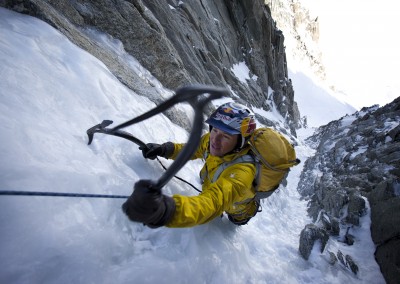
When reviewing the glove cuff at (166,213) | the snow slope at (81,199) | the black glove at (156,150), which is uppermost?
the glove cuff at (166,213)

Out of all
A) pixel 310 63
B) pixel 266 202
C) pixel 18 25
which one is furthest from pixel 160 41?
pixel 310 63

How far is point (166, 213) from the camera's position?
6.69ft

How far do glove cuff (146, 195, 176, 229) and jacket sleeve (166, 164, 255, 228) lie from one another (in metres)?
0.08

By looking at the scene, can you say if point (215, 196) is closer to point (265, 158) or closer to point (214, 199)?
Result: point (214, 199)

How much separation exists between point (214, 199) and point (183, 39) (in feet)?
49.2

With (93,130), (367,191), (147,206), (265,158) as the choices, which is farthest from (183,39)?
(147,206)

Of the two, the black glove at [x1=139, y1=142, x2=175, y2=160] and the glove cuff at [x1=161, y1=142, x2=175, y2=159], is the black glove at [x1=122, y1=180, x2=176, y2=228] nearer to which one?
the black glove at [x1=139, y1=142, x2=175, y2=160]

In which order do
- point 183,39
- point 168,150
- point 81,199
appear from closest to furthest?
point 81,199
point 168,150
point 183,39

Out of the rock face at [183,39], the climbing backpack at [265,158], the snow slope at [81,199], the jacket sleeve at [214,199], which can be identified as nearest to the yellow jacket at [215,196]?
the jacket sleeve at [214,199]

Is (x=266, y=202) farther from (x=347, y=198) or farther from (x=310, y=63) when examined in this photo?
(x=310, y=63)

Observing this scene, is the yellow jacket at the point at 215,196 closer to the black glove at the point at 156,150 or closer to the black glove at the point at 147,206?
the black glove at the point at 147,206

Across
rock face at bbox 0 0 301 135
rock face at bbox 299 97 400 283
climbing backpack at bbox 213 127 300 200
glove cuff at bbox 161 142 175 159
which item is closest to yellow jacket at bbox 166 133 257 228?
climbing backpack at bbox 213 127 300 200

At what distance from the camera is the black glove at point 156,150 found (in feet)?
13.6

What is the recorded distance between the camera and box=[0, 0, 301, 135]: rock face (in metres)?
6.89
